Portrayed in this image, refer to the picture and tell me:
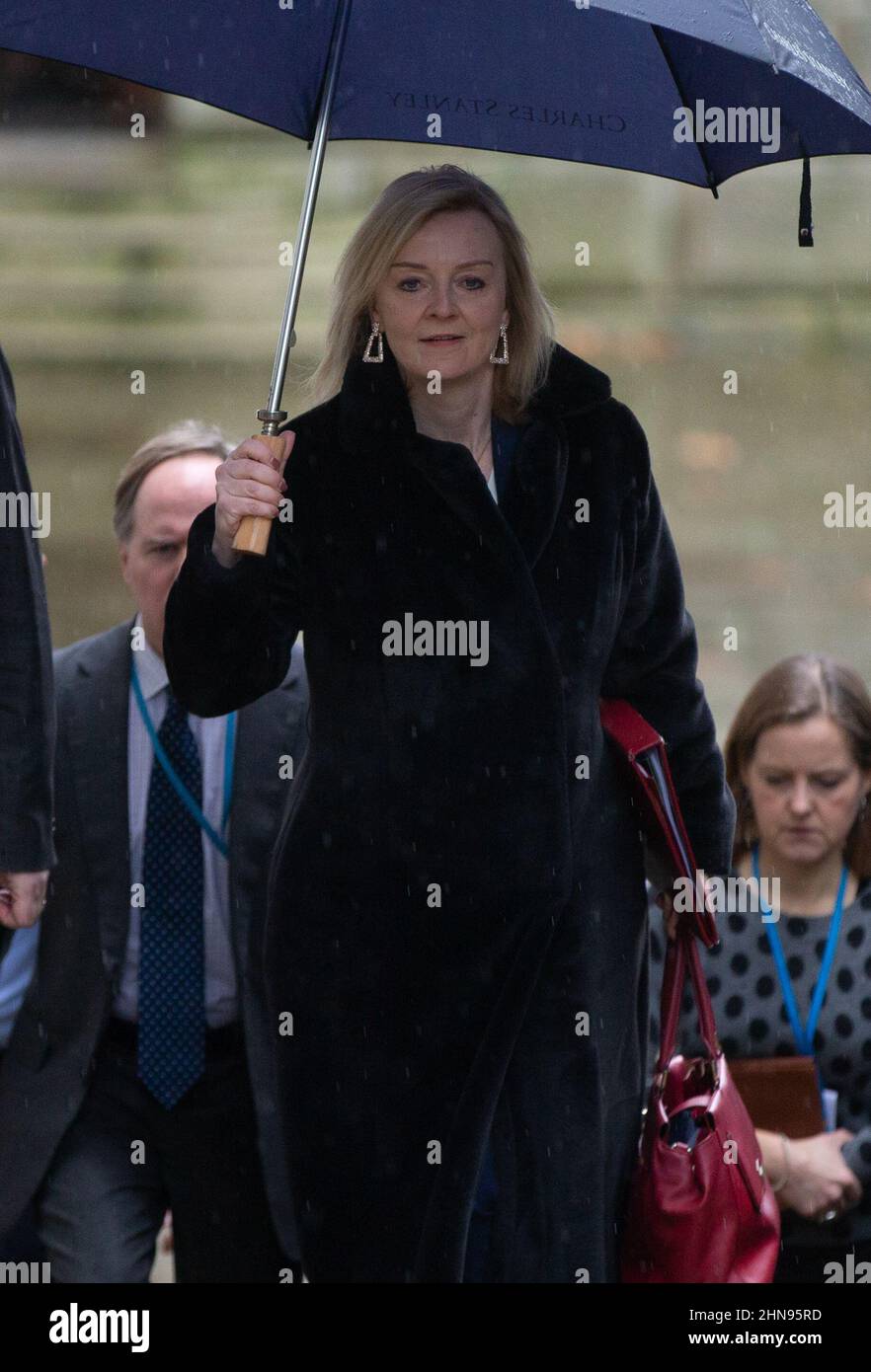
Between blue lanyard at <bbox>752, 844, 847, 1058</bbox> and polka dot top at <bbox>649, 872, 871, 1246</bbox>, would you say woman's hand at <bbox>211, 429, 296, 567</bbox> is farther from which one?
blue lanyard at <bbox>752, 844, 847, 1058</bbox>

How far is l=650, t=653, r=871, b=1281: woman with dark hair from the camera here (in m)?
4.41

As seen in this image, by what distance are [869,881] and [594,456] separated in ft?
4.78

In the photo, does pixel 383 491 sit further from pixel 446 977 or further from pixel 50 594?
pixel 50 594

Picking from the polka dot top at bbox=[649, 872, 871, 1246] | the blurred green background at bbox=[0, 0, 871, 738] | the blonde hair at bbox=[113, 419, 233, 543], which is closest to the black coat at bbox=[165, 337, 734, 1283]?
the blonde hair at bbox=[113, 419, 233, 543]

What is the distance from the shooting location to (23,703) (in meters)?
3.51

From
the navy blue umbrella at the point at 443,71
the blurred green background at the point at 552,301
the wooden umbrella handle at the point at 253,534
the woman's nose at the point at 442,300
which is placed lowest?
the wooden umbrella handle at the point at 253,534

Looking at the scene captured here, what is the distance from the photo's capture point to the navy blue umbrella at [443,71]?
3.50m

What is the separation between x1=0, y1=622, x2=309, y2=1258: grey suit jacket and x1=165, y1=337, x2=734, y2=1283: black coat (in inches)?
18.2

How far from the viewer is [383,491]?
344 cm

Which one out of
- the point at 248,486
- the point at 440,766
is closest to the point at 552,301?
the point at 440,766

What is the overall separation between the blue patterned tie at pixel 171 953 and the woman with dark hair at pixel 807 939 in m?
1.01

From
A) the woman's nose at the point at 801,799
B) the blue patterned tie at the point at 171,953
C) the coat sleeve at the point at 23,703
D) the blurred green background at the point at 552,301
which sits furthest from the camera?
the blurred green background at the point at 552,301

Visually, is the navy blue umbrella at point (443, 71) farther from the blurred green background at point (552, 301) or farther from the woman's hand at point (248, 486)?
the blurred green background at point (552, 301)

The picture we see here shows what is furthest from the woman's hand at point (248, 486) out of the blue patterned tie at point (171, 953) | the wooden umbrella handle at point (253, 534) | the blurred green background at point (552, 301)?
the blurred green background at point (552, 301)
